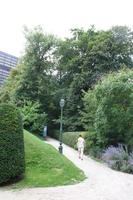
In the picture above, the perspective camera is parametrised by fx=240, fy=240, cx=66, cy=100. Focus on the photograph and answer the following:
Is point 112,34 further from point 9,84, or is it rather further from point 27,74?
point 9,84

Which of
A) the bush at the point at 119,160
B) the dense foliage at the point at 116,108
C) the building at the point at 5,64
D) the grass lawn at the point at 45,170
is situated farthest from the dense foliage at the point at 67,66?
the building at the point at 5,64

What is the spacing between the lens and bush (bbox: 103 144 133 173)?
11738mm

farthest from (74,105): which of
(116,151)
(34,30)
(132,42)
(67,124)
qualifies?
(116,151)

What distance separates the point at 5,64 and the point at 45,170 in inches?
2069

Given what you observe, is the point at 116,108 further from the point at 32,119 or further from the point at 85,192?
the point at 32,119

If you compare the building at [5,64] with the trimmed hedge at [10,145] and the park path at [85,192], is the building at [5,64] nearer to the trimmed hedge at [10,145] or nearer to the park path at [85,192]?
the trimmed hedge at [10,145]

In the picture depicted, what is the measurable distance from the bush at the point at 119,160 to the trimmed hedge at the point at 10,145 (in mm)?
5322

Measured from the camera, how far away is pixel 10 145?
8734 millimetres

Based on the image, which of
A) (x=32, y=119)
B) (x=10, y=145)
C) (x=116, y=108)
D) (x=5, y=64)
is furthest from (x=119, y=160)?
(x=5, y=64)

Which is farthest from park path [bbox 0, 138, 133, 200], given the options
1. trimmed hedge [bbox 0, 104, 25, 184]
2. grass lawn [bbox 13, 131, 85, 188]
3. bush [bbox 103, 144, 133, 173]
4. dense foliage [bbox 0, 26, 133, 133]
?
dense foliage [bbox 0, 26, 133, 133]

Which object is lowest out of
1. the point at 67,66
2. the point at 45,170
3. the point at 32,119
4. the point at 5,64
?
the point at 45,170

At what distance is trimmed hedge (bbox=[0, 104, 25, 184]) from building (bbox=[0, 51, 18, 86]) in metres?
48.4

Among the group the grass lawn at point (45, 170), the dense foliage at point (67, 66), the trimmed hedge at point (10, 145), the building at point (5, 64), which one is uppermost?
the building at point (5, 64)

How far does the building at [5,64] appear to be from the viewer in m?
56.9
